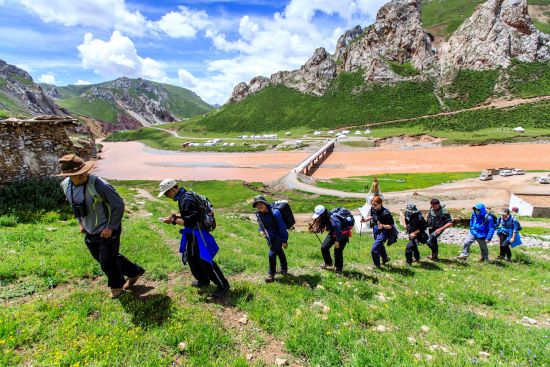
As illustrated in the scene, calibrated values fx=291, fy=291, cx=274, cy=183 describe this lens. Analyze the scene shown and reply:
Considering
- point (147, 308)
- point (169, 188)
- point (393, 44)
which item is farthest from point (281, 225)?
point (393, 44)

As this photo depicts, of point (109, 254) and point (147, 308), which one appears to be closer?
point (147, 308)

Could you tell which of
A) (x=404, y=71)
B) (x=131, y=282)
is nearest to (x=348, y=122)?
(x=404, y=71)

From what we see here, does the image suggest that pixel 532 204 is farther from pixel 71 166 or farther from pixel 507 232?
pixel 71 166

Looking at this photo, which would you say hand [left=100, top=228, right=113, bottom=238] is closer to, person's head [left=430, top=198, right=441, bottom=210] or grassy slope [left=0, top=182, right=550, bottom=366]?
grassy slope [left=0, top=182, right=550, bottom=366]

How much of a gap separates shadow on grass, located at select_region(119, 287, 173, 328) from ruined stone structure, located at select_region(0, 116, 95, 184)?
14096 mm

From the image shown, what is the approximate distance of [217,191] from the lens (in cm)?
5012

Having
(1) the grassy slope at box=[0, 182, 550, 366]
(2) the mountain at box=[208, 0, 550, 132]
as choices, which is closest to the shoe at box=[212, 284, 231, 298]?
(1) the grassy slope at box=[0, 182, 550, 366]

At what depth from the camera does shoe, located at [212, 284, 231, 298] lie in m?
6.88

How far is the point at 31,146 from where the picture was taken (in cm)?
1609

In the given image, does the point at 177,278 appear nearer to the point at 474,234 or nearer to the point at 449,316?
the point at 449,316

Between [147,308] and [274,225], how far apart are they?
3.70 meters

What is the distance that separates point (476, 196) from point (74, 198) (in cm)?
4152

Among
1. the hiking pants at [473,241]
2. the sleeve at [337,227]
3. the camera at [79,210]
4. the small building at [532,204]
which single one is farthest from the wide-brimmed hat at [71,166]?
the small building at [532,204]

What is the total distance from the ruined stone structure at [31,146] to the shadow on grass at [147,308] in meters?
14.1
